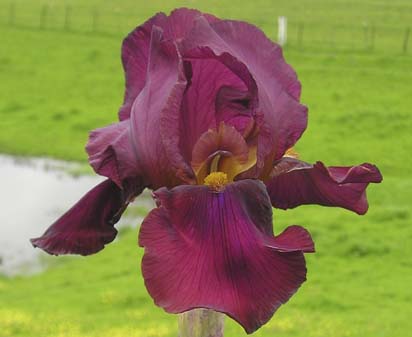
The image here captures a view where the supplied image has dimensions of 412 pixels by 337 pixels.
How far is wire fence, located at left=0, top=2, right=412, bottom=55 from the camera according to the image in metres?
40.3

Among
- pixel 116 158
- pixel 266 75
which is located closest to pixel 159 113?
pixel 116 158

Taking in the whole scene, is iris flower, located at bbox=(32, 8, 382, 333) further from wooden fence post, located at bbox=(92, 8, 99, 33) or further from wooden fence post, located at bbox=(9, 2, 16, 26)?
wooden fence post, located at bbox=(9, 2, 16, 26)

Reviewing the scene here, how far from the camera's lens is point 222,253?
1.48 m

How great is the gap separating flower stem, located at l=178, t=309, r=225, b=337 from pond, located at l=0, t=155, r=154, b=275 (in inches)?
559

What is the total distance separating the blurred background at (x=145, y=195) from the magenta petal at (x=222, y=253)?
351 inches

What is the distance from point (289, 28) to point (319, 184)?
45839 mm

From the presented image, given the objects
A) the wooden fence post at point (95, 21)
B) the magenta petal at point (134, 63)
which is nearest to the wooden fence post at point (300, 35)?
the wooden fence post at point (95, 21)

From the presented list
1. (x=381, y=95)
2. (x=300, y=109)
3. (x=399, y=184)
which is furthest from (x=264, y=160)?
(x=381, y=95)

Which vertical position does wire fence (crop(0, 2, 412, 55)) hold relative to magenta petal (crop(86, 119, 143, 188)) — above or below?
below

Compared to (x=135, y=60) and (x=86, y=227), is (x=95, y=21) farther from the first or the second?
(x=86, y=227)

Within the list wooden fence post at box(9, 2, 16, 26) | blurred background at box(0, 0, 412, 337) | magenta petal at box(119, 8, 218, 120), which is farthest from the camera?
wooden fence post at box(9, 2, 16, 26)

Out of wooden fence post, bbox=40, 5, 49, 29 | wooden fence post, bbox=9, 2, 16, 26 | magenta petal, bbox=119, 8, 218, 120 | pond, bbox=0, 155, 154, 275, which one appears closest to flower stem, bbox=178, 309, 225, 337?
magenta petal, bbox=119, 8, 218, 120

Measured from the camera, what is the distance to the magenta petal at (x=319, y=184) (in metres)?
1.69

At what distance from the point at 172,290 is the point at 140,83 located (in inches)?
21.4
